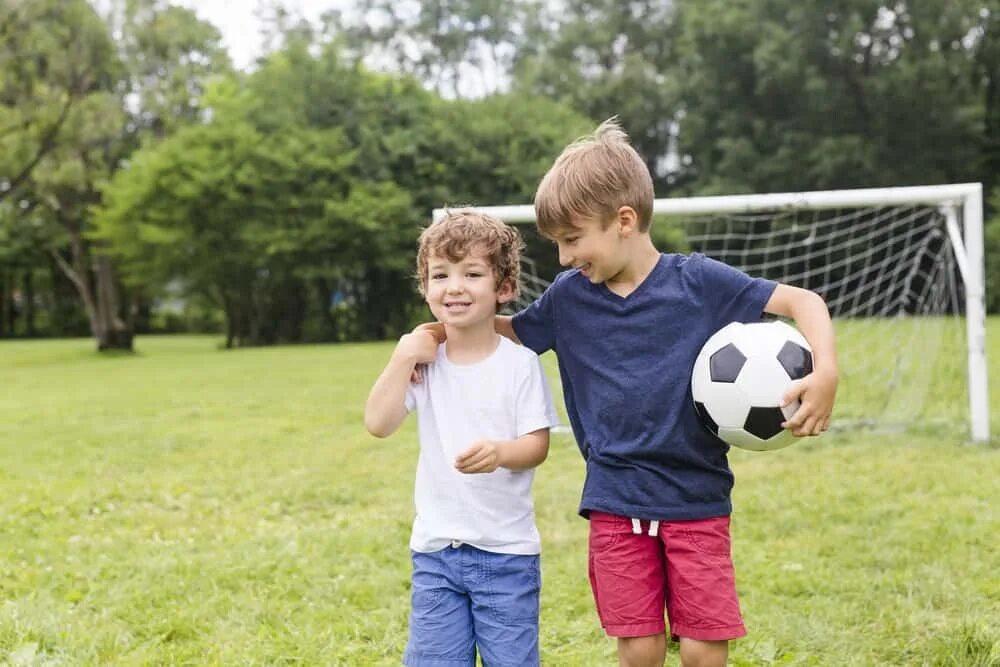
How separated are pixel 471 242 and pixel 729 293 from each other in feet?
2.01

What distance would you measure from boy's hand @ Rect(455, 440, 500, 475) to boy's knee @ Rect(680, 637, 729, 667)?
2.01 feet

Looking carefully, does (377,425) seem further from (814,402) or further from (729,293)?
(814,402)

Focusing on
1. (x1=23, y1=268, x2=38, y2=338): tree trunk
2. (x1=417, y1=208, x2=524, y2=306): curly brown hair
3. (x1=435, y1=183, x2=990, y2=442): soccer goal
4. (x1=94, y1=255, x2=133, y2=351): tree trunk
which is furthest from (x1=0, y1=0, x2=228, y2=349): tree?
(x1=417, y1=208, x2=524, y2=306): curly brown hair

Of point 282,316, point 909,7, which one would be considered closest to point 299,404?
point 282,316

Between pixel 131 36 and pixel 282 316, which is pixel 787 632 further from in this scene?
pixel 282 316

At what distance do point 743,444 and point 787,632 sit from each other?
119 centimetres

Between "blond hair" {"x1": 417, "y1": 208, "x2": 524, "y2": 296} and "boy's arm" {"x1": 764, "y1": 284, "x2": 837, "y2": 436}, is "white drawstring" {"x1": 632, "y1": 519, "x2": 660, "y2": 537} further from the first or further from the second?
"blond hair" {"x1": 417, "y1": 208, "x2": 524, "y2": 296}

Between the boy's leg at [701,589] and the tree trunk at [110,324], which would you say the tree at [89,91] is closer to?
the tree trunk at [110,324]

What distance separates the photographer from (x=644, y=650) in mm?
2273

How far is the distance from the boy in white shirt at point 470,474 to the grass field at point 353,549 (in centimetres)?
87

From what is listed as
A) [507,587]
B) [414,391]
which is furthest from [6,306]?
[507,587]

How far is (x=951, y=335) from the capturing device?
9289mm

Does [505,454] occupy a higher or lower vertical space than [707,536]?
higher

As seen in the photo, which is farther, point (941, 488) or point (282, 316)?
point (282, 316)
